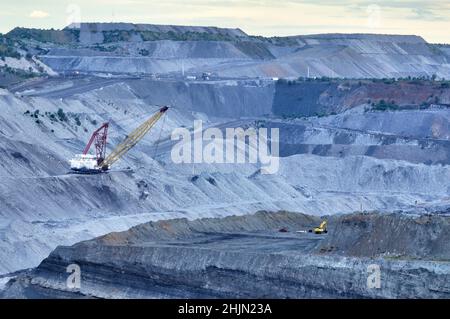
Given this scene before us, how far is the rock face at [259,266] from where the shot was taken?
2025 inches

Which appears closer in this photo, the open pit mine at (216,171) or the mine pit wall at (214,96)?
the open pit mine at (216,171)

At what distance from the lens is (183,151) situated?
102 metres

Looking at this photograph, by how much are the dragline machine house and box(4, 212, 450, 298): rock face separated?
25.0 meters

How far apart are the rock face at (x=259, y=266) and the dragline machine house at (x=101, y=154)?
81.9 feet

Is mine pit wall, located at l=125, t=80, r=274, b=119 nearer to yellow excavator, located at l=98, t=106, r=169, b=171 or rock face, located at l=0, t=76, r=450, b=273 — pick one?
rock face, located at l=0, t=76, r=450, b=273

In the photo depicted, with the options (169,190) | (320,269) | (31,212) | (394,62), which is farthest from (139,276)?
(394,62)

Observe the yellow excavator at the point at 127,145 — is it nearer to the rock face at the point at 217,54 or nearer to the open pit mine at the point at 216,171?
the open pit mine at the point at 216,171

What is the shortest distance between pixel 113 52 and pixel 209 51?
1204 cm

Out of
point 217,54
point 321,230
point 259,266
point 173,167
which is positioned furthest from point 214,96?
point 259,266

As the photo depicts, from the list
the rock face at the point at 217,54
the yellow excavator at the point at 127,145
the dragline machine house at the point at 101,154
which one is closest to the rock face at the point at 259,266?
the dragline machine house at the point at 101,154

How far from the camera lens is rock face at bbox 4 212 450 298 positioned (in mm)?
51438

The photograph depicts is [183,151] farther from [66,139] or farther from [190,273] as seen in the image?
[190,273]

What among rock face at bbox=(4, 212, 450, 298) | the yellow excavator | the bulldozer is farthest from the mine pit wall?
rock face at bbox=(4, 212, 450, 298)

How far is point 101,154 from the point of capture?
92812 mm
